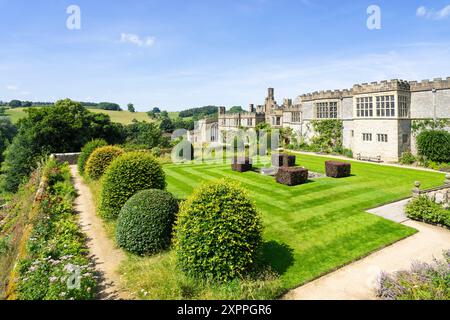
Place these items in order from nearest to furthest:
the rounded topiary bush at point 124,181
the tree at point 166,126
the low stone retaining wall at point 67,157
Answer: the rounded topiary bush at point 124,181
the low stone retaining wall at point 67,157
the tree at point 166,126

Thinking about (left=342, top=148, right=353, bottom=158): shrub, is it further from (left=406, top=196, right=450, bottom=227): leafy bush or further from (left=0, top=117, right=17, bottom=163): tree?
(left=0, top=117, right=17, bottom=163): tree

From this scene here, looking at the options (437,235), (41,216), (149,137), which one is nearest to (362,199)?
(437,235)

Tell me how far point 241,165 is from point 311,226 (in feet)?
39.2

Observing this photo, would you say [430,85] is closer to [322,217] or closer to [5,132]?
[322,217]

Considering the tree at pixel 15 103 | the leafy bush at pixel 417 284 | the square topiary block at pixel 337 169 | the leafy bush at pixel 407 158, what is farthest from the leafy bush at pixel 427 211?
the tree at pixel 15 103

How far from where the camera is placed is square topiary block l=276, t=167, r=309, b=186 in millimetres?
18219

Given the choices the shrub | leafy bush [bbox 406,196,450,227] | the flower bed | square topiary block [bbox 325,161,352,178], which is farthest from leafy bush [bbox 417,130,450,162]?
the flower bed

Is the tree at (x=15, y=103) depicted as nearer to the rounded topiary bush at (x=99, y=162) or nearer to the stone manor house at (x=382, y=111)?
the rounded topiary bush at (x=99, y=162)

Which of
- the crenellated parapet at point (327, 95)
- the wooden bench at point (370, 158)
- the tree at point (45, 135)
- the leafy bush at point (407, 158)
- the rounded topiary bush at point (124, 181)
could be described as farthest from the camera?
the crenellated parapet at point (327, 95)

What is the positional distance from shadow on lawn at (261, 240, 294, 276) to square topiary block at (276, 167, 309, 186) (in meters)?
8.18

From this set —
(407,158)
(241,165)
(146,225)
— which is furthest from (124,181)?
(407,158)

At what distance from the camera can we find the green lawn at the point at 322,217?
30.8 ft

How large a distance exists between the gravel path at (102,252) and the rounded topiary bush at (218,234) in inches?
78.8
